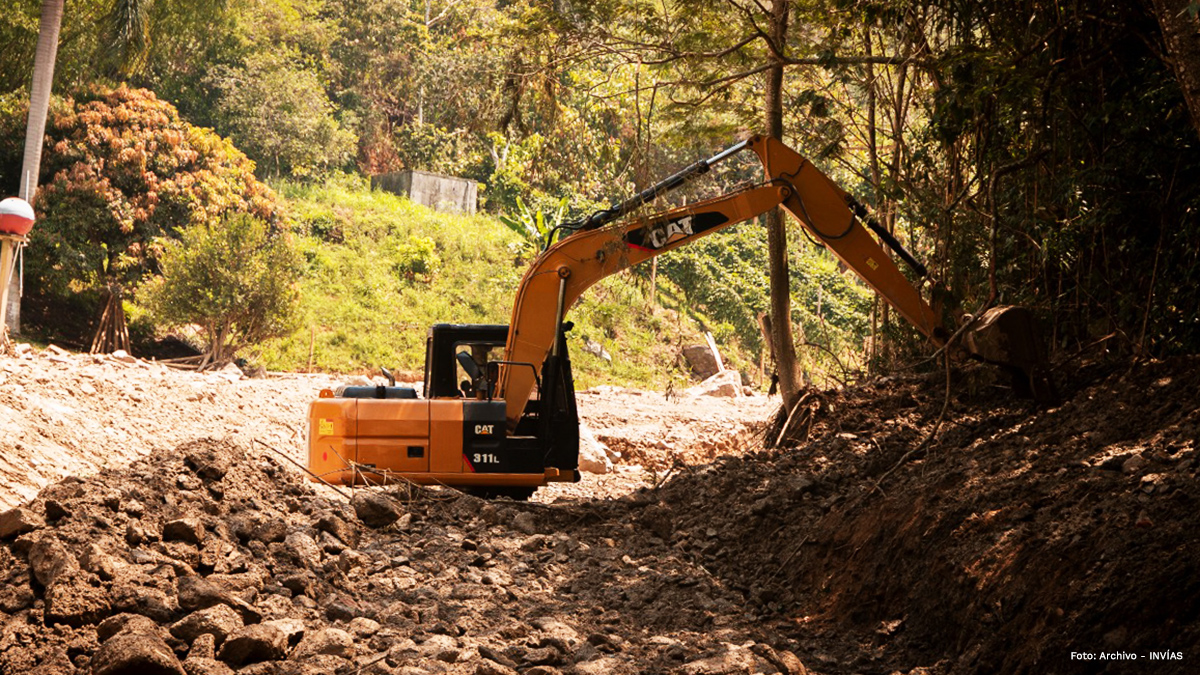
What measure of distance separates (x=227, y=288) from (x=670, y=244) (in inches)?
671

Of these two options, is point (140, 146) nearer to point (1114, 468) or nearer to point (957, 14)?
point (957, 14)

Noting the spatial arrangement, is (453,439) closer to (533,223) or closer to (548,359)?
(548,359)

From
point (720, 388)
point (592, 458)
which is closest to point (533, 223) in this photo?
point (720, 388)

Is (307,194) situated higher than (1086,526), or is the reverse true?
(307,194)

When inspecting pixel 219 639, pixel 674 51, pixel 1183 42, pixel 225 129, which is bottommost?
pixel 219 639

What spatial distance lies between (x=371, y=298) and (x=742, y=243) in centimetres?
1210

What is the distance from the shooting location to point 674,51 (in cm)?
1234

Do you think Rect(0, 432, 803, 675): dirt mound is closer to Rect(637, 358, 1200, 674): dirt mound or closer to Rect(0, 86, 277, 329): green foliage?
Rect(637, 358, 1200, 674): dirt mound

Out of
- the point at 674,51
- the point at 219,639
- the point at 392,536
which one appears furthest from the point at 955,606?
the point at 674,51

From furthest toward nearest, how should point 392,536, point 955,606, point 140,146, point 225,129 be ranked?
point 225,129
point 140,146
point 392,536
point 955,606

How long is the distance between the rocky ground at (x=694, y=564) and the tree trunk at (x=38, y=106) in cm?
1634

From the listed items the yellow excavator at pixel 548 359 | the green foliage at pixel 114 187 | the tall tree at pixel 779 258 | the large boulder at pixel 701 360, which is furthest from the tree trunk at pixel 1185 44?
the large boulder at pixel 701 360

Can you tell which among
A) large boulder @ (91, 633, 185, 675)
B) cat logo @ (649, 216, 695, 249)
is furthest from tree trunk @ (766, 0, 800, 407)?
large boulder @ (91, 633, 185, 675)

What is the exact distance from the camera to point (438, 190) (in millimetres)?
37625
